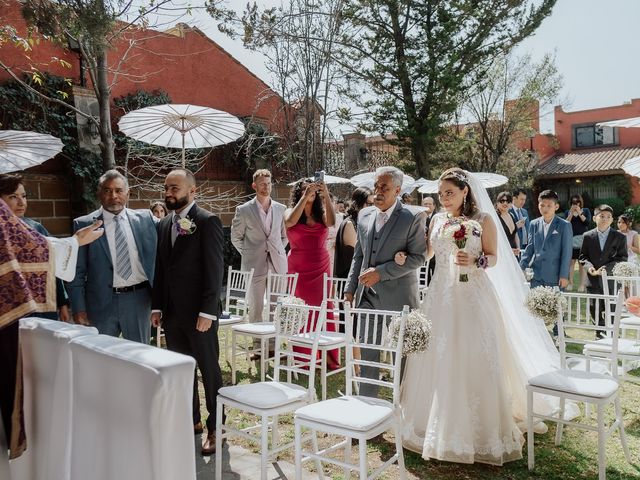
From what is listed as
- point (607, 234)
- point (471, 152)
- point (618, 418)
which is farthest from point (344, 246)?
point (471, 152)

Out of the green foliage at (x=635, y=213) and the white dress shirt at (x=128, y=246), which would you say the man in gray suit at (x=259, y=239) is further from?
the green foliage at (x=635, y=213)

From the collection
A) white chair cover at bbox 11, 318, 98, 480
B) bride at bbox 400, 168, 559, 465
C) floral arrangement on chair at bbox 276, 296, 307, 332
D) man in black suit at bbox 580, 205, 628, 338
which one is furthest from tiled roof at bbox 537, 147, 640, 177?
white chair cover at bbox 11, 318, 98, 480

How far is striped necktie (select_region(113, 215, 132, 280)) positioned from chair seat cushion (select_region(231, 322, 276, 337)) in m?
1.74

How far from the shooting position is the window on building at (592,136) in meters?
32.5

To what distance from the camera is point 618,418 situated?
4.00m

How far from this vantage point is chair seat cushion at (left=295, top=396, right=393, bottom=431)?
10.1 ft

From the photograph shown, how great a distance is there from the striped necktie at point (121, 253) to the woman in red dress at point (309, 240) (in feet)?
6.97

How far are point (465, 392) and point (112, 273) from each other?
2.88 m

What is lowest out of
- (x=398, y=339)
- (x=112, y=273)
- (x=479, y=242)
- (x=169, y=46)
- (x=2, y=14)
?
(x=398, y=339)

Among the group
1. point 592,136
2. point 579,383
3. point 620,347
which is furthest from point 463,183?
point 592,136

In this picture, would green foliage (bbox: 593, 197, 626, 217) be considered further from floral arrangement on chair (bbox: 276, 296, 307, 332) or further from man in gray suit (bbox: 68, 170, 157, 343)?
man in gray suit (bbox: 68, 170, 157, 343)

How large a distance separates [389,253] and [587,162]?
30904mm

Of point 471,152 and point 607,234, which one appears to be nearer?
point 607,234

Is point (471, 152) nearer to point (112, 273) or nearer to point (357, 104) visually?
point (357, 104)
